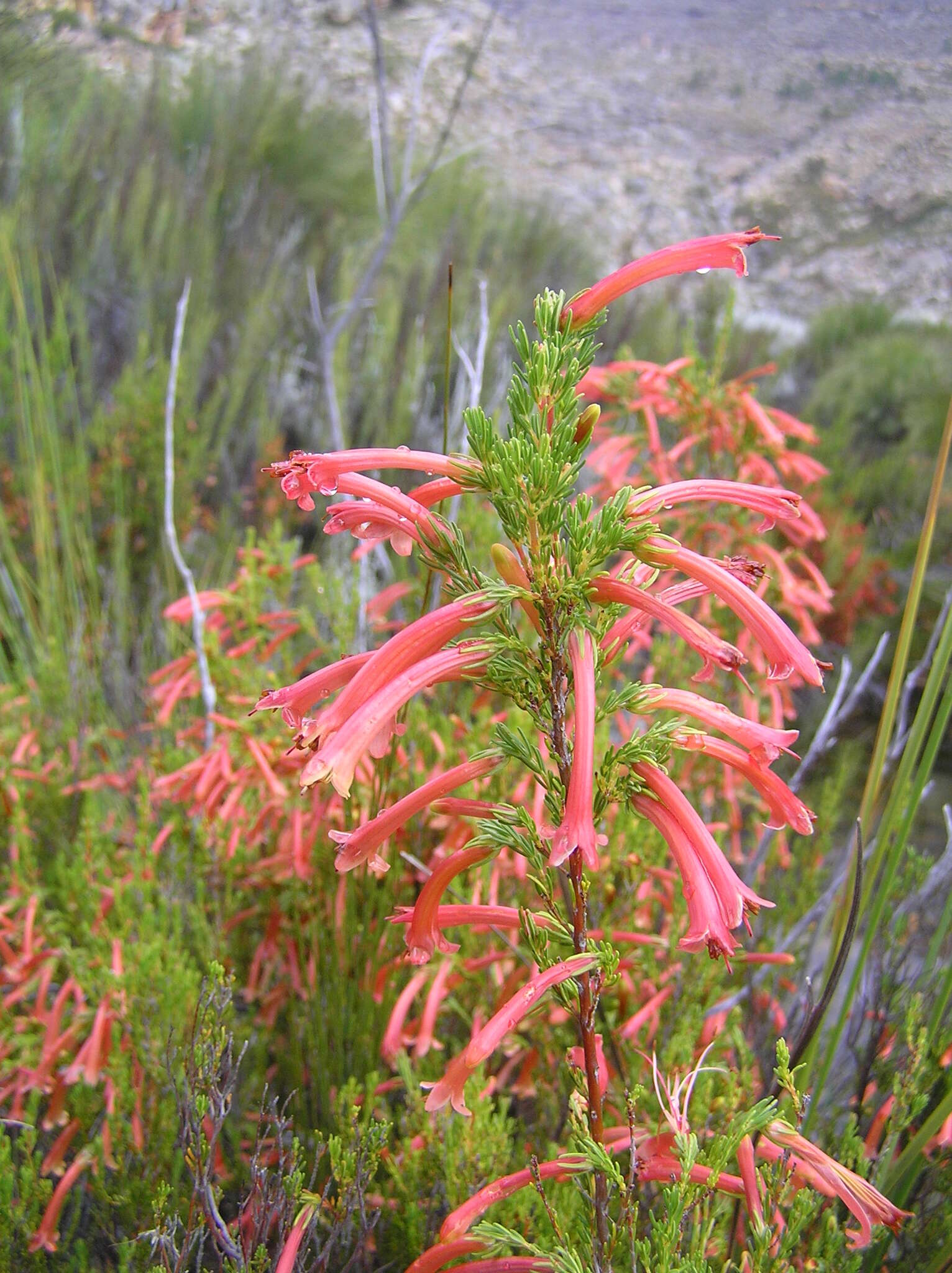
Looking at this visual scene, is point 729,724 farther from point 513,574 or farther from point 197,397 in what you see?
point 197,397

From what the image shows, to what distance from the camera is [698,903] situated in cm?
67

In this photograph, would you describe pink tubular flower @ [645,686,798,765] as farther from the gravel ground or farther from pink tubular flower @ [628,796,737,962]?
the gravel ground

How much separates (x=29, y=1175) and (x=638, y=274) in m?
1.38

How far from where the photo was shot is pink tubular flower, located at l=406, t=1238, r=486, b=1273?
75cm

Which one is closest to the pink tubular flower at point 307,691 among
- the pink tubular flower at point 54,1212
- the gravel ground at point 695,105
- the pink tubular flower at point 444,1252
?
the pink tubular flower at point 444,1252

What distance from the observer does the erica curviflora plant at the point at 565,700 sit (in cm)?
69

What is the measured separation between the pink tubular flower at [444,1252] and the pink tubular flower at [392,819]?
1.16ft

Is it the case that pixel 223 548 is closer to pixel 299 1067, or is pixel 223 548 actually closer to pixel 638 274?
pixel 299 1067

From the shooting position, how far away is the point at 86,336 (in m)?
4.01

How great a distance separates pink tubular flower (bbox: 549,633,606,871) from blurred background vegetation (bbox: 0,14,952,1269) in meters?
0.57

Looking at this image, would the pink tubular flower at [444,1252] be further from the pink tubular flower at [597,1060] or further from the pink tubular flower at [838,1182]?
the pink tubular flower at [838,1182]

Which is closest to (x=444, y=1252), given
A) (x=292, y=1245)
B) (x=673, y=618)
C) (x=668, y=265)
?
(x=292, y=1245)

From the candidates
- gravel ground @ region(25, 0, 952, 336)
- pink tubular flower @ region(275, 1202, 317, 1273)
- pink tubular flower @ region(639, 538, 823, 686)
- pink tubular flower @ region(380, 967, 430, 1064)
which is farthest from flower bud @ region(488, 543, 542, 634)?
gravel ground @ region(25, 0, 952, 336)

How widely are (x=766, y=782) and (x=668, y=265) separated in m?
0.51
